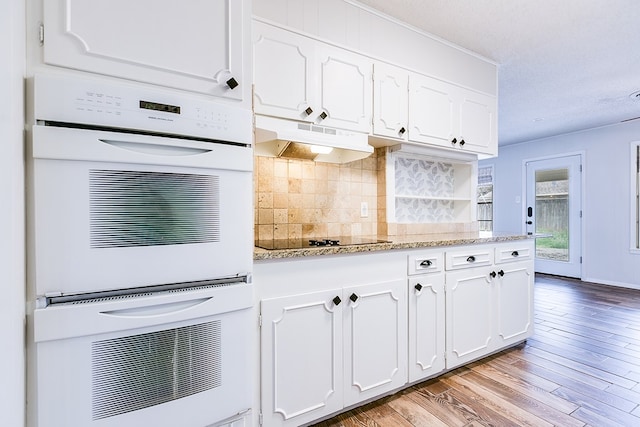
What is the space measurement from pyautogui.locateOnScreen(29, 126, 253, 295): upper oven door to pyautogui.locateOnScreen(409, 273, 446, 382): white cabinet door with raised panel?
1.13 meters

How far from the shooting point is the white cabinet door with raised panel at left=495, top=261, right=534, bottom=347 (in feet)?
7.62

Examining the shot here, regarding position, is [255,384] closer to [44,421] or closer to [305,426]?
Result: [305,426]

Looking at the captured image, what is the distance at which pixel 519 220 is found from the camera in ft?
18.3

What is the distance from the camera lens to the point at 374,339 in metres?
1.70

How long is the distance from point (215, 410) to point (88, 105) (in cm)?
108

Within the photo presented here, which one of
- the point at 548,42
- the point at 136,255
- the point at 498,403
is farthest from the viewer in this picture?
the point at 548,42

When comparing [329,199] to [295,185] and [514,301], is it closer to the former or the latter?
[295,185]

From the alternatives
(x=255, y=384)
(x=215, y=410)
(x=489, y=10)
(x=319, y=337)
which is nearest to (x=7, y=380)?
(x=215, y=410)

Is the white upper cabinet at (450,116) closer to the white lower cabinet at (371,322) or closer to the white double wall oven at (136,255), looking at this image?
the white lower cabinet at (371,322)

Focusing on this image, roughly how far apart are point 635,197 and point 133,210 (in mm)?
6092

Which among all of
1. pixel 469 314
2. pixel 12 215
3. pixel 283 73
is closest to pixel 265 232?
pixel 283 73

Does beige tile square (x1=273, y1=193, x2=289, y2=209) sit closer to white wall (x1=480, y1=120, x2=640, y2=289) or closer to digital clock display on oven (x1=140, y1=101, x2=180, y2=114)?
digital clock display on oven (x1=140, y1=101, x2=180, y2=114)

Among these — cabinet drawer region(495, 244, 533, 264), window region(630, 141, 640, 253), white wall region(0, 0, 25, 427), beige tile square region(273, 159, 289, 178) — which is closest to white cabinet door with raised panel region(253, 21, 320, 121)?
beige tile square region(273, 159, 289, 178)

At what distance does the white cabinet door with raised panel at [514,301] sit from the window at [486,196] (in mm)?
3948
